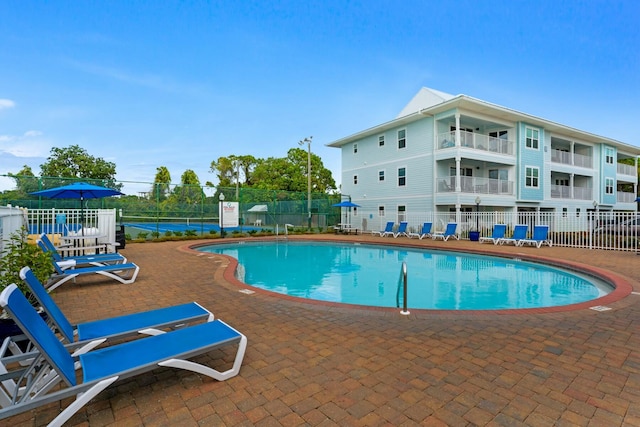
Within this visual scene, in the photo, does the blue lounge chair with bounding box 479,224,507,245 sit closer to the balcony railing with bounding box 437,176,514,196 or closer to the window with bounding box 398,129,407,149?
the balcony railing with bounding box 437,176,514,196

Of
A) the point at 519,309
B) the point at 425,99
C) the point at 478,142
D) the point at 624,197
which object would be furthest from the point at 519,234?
the point at 624,197

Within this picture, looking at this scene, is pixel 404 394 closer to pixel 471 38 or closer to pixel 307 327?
pixel 307 327

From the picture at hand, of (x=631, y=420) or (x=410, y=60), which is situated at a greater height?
(x=410, y=60)

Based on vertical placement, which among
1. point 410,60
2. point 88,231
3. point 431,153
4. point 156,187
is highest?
point 410,60

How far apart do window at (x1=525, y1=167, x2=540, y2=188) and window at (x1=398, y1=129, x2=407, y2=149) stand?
8.47 meters

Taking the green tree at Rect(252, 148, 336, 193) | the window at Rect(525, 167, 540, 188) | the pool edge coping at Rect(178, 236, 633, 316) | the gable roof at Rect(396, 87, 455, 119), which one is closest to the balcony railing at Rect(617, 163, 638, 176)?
the window at Rect(525, 167, 540, 188)

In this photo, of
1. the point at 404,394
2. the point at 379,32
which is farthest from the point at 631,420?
the point at 379,32

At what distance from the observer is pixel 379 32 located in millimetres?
14766

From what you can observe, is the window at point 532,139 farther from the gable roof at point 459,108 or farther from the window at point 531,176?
the window at point 531,176

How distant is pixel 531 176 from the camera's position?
856 inches

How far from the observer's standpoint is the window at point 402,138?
2193 cm

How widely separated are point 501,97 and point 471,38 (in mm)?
10782

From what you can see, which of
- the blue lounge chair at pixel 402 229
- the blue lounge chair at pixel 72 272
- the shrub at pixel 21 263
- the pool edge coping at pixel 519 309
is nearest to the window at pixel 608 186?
the blue lounge chair at pixel 402 229

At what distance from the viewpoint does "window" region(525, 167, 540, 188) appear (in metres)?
21.5
